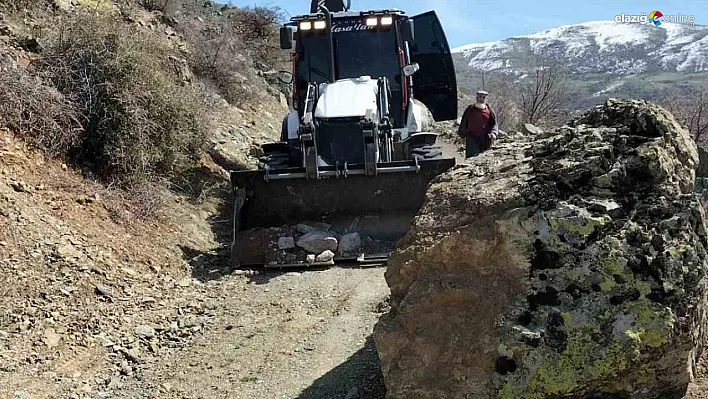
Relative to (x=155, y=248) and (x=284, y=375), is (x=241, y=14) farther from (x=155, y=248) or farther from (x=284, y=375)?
(x=284, y=375)

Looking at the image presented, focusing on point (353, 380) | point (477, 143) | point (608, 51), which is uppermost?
point (608, 51)

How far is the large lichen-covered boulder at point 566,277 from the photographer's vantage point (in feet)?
8.55

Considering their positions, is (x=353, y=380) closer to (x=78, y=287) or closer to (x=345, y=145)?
(x=78, y=287)

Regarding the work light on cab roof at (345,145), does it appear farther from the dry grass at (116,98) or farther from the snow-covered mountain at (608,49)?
the snow-covered mountain at (608,49)

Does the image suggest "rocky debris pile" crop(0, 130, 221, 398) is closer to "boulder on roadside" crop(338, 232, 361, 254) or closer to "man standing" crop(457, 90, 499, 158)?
"boulder on roadside" crop(338, 232, 361, 254)

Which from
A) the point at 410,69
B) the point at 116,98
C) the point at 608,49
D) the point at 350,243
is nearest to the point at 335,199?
the point at 350,243

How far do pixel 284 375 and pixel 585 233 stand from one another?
7.60ft

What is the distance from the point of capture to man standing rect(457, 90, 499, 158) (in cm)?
900

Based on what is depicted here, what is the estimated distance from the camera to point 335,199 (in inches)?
289

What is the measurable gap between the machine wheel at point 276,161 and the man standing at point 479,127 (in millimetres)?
2444

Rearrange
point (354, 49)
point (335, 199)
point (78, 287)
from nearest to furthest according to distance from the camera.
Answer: point (78, 287) < point (335, 199) < point (354, 49)

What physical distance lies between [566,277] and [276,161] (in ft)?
18.5

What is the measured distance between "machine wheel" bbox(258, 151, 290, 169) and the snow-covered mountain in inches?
3413

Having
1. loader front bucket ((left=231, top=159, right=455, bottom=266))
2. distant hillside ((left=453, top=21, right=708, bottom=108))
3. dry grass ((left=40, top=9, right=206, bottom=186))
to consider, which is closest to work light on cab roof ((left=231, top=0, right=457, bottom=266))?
loader front bucket ((left=231, top=159, right=455, bottom=266))
